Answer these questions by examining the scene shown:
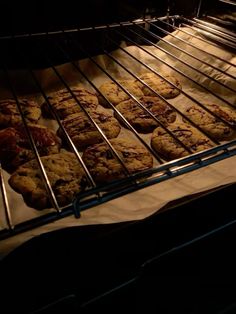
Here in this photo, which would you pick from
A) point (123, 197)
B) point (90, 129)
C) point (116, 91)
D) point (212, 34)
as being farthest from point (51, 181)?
point (212, 34)

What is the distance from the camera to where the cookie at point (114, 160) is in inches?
44.6

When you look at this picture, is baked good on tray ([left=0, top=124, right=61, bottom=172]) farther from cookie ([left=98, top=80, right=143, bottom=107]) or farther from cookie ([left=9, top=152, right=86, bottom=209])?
cookie ([left=98, top=80, right=143, bottom=107])

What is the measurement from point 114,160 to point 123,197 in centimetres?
16

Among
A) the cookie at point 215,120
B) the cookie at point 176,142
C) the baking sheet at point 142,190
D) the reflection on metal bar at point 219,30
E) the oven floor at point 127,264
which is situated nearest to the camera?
the oven floor at point 127,264

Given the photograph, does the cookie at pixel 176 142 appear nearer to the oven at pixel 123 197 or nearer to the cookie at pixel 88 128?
the oven at pixel 123 197

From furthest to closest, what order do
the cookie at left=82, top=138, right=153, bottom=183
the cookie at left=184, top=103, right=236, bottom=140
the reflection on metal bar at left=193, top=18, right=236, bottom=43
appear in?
the reflection on metal bar at left=193, top=18, right=236, bottom=43 < the cookie at left=184, top=103, right=236, bottom=140 < the cookie at left=82, top=138, right=153, bottom=183

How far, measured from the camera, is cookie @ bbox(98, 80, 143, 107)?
5.16ft

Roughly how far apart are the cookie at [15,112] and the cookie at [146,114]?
37 centimetres

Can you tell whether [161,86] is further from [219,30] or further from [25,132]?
[25,132]

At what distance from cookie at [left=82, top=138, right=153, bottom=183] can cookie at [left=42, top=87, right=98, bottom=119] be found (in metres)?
0.29

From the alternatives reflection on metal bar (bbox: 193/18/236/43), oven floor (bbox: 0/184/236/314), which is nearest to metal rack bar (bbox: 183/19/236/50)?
reflection on metal bar (bbox: 193/18/236/43)

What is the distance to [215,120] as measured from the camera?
55.7 inches

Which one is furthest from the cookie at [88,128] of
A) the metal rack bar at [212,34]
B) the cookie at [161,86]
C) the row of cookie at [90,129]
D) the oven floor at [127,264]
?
the metal rack bar at [212,34]

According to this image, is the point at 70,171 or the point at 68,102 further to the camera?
the point at 68,102
